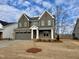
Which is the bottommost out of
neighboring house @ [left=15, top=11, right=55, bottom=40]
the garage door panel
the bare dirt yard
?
the bare dirt yard

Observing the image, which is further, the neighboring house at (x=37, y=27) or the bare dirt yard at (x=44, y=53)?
the neighboring house at (x=37, y=27)

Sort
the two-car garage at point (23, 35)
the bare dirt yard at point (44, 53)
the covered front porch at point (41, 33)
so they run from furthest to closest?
1. the two-car garage at point (23, 35)
2. the covered front porch at point (41, 33)
3. the bare dirt yard at point (44, 53)

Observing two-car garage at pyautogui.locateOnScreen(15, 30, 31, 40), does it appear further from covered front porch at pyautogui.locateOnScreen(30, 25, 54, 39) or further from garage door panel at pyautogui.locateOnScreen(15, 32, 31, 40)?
covered front porch at pyautogui.locateOnScreen(30, 25, 54, 39)

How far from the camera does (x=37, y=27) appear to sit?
36.7m

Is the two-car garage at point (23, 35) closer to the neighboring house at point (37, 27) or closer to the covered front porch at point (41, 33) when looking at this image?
the neighboring house at point (37, 27)

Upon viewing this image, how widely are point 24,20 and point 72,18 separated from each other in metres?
25.5

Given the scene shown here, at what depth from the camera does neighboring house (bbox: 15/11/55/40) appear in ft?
120

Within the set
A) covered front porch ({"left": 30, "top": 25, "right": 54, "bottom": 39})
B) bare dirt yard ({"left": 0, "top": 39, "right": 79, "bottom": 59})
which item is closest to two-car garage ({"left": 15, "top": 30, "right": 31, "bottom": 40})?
covered front porch ({"left": 30, "top": 25, "right": 54, "bottom": 39})

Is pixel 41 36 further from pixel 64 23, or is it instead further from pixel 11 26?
pixel 64 23

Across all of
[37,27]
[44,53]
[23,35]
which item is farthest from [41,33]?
[44,53]

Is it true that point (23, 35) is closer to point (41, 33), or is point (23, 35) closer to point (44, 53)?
point (41, 33)

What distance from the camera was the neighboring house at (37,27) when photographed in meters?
36.6

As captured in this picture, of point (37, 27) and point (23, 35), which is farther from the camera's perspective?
point (23, 35)

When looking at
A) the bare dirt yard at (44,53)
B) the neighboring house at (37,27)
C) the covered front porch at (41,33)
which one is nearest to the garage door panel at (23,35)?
the neighboring house at (37,27)
